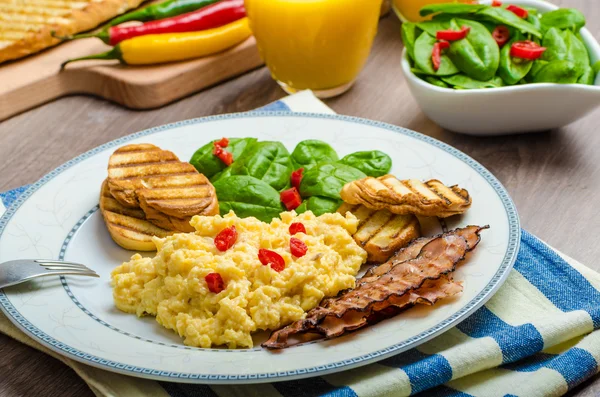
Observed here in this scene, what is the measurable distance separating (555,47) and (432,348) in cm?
196

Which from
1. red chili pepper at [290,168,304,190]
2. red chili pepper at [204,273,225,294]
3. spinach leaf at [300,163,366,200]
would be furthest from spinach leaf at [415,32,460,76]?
red chili pepper at [204,273,225,294]

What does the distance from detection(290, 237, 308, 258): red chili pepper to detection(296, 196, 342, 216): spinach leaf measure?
478 millimetres

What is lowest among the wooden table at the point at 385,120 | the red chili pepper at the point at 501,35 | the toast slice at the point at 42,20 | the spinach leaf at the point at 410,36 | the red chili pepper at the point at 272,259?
the wooden table at the point at 385,120

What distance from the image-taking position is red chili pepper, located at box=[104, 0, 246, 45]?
481 centimetres

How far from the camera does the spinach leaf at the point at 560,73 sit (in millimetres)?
3572

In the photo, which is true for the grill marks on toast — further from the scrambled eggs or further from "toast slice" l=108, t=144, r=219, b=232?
"toast slice" l=108, t=144, r=219, b=232

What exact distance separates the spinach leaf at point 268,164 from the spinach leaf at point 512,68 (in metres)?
1.21

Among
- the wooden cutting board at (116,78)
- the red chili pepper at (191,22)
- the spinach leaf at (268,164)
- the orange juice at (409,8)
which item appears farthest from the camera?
the orange juice at (409,8)

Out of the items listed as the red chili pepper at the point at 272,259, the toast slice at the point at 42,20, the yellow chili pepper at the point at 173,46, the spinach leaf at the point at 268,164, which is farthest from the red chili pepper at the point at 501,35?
the toast slice at the point at 42,20

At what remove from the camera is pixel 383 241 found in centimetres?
291

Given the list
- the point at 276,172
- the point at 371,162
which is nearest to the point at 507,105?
the point at 371,162

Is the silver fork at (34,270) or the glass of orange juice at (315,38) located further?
the glass of orange juice at (315,38)

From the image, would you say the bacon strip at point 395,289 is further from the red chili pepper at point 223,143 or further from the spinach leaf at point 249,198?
the red chili pepper at point 223,143

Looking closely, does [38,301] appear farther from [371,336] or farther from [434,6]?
[434,6]
